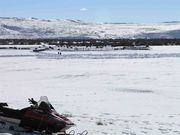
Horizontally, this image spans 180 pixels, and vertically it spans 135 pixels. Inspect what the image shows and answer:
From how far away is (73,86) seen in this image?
68.4ft

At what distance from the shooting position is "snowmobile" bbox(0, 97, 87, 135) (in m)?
9.90

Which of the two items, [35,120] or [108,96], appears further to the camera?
[108,96]

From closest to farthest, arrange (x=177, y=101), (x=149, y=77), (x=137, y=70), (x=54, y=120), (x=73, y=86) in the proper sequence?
1. (x=54, y=120)
2. (x=177, y=101)
3. (x=73, y=86)
4. (x=149, y=77)
5. (x=137, y=70)

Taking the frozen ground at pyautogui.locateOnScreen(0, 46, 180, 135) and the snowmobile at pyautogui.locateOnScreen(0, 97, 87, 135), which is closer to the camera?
the snowmobile at pyautogui.locateOnScreen(0, 97, 87, 135)

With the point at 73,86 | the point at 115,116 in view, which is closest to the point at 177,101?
the point at 115,116

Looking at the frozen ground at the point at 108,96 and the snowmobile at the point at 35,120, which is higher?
the snowmobile at the point at 35,120

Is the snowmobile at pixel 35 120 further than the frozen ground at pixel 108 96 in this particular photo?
No

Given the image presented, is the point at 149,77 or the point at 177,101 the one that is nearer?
the point at 177,101

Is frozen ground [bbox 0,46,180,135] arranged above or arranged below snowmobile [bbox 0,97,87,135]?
below

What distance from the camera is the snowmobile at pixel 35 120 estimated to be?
Answer: 9.90 m

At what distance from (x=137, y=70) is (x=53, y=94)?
11.8m

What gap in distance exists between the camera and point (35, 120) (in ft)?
33.1

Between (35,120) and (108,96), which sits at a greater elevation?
(35,120)

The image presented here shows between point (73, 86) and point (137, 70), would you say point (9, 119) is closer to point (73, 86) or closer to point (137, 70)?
point (73, 86)
